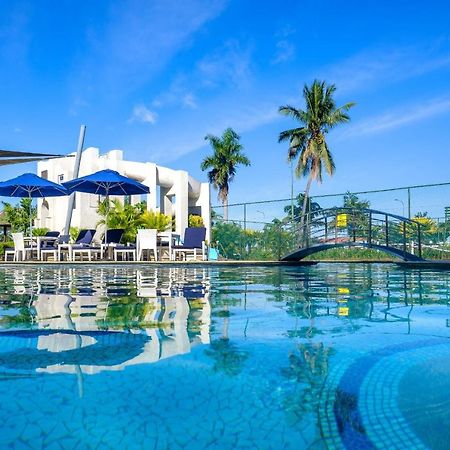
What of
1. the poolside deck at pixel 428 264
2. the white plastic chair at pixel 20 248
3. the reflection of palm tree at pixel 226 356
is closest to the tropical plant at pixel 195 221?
the white plastic chair at pixel 20 248

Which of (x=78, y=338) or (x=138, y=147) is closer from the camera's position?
(x=78, y=338)

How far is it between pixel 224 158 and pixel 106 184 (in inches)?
685

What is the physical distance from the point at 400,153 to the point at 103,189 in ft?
48.9

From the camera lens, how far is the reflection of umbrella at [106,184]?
43.2ft

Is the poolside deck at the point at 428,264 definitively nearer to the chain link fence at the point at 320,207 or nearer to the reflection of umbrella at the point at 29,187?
the chain link fence at the point at 320,207

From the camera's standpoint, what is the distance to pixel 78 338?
89.7 inches

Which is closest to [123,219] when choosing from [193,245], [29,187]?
→ [29,187]

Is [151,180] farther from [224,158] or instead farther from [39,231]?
[224,158]

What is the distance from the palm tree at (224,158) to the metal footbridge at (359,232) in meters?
18.2

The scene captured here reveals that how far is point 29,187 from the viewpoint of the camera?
46.1 feet

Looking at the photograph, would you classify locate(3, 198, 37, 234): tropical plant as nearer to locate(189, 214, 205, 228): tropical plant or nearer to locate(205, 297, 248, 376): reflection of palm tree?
locate(189, 214, 205, 228): tropical plant

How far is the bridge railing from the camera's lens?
35.3 feet

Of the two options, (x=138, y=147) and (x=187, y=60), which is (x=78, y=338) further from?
(x=138, y=147)

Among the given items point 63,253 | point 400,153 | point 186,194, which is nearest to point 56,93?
point 63,253
